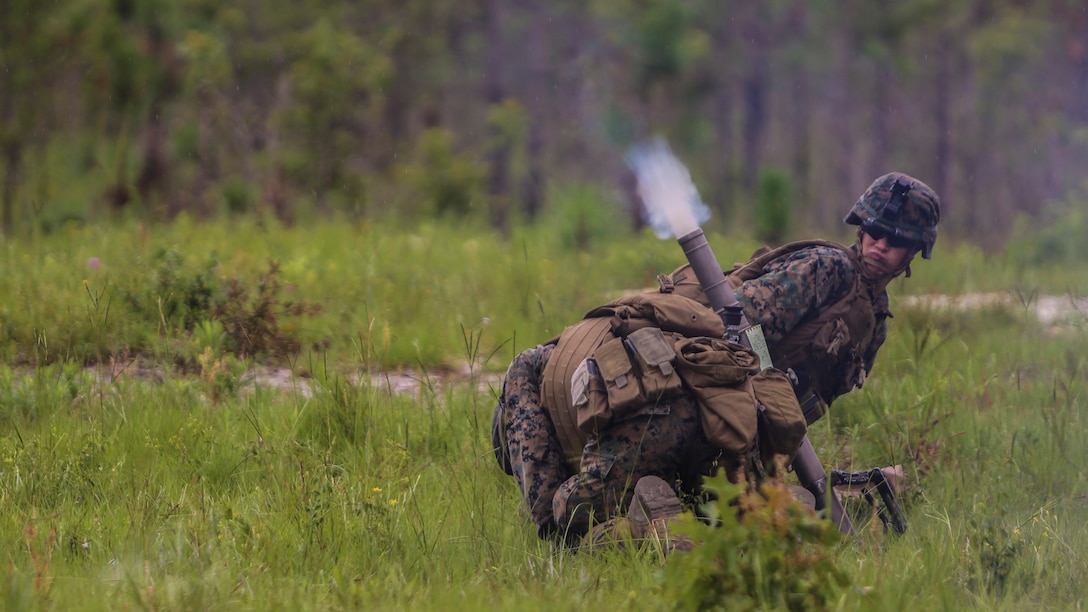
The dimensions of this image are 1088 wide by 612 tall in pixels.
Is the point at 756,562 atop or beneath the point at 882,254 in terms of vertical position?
beneath

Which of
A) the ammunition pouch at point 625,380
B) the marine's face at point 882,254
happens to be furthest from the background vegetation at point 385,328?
the marine's face at point 882,254

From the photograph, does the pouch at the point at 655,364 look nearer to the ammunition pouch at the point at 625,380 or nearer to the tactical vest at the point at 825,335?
the ammunition pouch at the point at 625,380

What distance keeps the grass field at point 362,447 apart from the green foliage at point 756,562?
0.09 ft

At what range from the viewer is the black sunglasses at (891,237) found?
4.32 m

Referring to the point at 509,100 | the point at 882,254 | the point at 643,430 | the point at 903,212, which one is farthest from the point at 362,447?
the point at 509,100

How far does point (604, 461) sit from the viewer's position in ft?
11.9

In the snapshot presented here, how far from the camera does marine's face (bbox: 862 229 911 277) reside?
14.2ft

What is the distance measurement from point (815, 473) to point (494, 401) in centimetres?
176

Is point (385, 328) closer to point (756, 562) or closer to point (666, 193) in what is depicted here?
point (666, 193)

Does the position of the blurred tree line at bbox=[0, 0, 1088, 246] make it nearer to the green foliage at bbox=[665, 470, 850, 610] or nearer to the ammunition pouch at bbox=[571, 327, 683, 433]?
the ammunition pouch at bbox=[571, 327, 683, 433]

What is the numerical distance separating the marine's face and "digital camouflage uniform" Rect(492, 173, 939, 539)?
45 millimetres

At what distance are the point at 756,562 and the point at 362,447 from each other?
236 cm

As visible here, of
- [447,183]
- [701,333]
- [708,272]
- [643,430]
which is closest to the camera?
[643,430]

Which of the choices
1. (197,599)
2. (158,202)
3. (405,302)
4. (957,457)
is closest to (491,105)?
(158,202)
